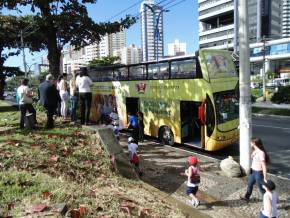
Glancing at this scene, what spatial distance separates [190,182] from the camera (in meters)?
8.07

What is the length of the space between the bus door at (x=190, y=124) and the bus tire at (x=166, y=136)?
0.52 m

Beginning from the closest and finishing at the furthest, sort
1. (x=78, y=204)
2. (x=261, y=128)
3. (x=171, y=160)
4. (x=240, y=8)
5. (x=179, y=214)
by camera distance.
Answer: (x=78, y=204), (x=179, y=214), (x=240, y=8), (x=171, y=160), (x=261, y=128)

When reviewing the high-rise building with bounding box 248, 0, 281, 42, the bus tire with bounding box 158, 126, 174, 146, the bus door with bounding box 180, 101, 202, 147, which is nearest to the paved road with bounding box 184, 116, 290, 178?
the bus door with bounding box 180, 101, 202, 147

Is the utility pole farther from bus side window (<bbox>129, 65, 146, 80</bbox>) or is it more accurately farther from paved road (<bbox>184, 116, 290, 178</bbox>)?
bus side window (<bbox>129, 65, 146, 80</bbox>)

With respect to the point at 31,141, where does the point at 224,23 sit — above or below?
above

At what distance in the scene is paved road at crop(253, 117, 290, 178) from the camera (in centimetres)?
1176

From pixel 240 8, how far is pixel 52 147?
6296 mm

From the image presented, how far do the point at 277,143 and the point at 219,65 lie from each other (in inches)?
182

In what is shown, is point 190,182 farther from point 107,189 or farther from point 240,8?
point 240,8

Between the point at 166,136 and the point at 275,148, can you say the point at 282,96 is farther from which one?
the point at 166,136

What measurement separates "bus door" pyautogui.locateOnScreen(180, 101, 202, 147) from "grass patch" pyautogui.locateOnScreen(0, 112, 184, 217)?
508 centimetres

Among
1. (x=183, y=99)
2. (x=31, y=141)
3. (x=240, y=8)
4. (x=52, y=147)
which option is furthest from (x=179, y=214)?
(x=183, y=99)

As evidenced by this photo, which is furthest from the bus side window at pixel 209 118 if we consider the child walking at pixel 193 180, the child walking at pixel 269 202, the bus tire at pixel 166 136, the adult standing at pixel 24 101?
the child walking at pixel 269 202

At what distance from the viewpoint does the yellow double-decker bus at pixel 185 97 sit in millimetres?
12898
